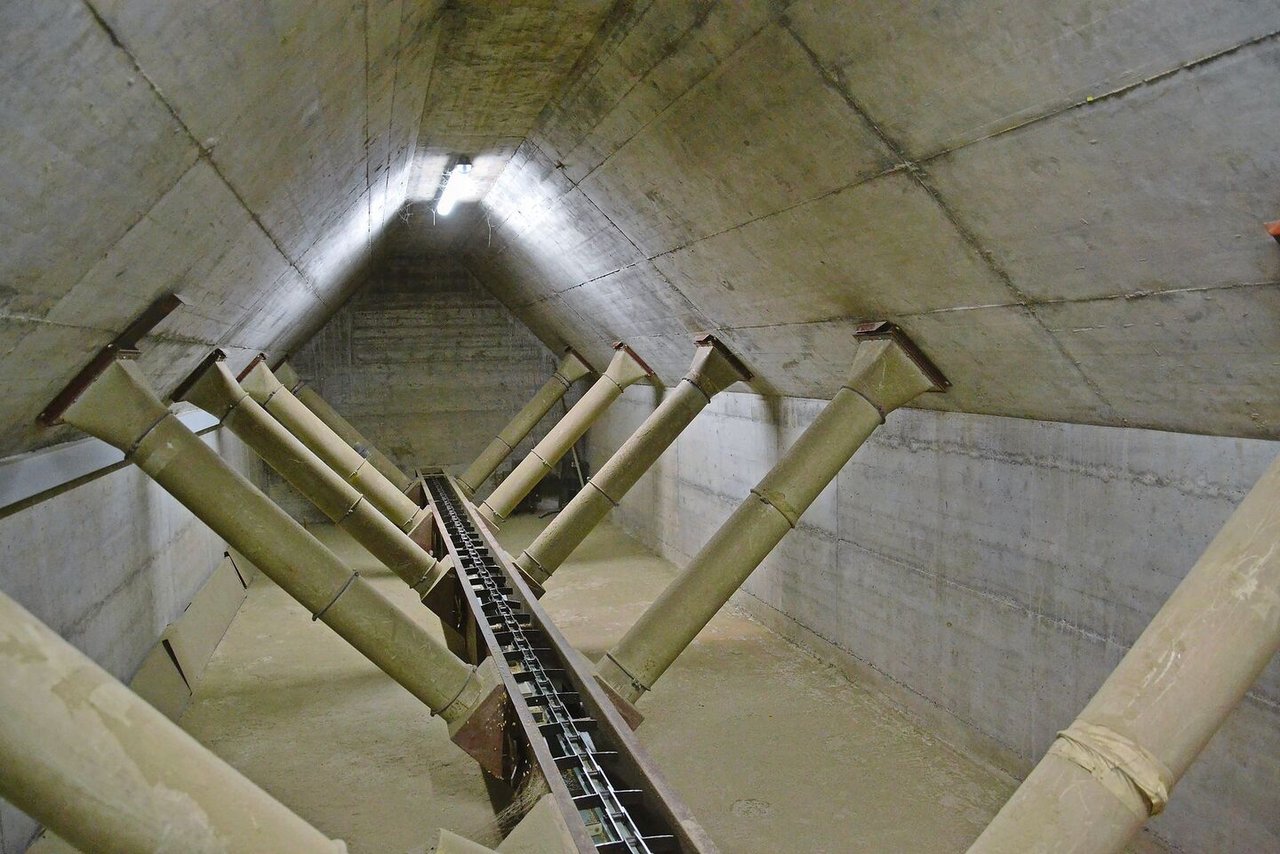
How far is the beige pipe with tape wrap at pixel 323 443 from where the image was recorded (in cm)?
912

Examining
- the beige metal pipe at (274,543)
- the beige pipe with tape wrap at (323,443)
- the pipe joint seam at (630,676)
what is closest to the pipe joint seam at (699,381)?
the beige pipe with tape wrap at (323,443)

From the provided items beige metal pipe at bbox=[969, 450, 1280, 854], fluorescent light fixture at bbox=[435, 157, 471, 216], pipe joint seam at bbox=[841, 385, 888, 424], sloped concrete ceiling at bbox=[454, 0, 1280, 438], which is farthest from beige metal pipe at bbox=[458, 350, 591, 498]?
beige metal pipe at bbox=[969, 450, 1280, 854]

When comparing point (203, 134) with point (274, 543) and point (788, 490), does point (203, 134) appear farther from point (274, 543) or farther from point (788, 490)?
point (788, 490)

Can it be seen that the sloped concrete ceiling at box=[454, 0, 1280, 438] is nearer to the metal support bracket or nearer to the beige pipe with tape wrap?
the metal support bracket

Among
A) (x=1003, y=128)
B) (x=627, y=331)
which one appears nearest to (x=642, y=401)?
(x=627, y=331)

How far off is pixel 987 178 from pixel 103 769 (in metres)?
3.62

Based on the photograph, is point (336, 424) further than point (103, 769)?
Yes

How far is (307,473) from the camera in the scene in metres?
7.27

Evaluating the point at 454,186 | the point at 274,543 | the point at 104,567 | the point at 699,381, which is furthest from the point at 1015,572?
the point at 454,186

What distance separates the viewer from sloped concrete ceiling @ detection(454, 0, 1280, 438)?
9.57ft

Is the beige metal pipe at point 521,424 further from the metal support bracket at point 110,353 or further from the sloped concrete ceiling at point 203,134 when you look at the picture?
the metal support bracket at point 110,353

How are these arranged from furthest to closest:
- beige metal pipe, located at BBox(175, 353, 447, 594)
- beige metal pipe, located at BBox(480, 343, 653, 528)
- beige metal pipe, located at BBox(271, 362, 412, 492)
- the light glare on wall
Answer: beige metal pipe, located at BBox(271, 362, 412, 492)
beige metal pipe, located at BBox(480, 343, 653, 528)
the light glare on wall
beige metal pipe, located at BBox(175, 353, 447, 594)

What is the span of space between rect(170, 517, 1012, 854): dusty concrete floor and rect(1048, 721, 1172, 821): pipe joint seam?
2.37 meters

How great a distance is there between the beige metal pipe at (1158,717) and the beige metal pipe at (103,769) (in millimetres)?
2089
